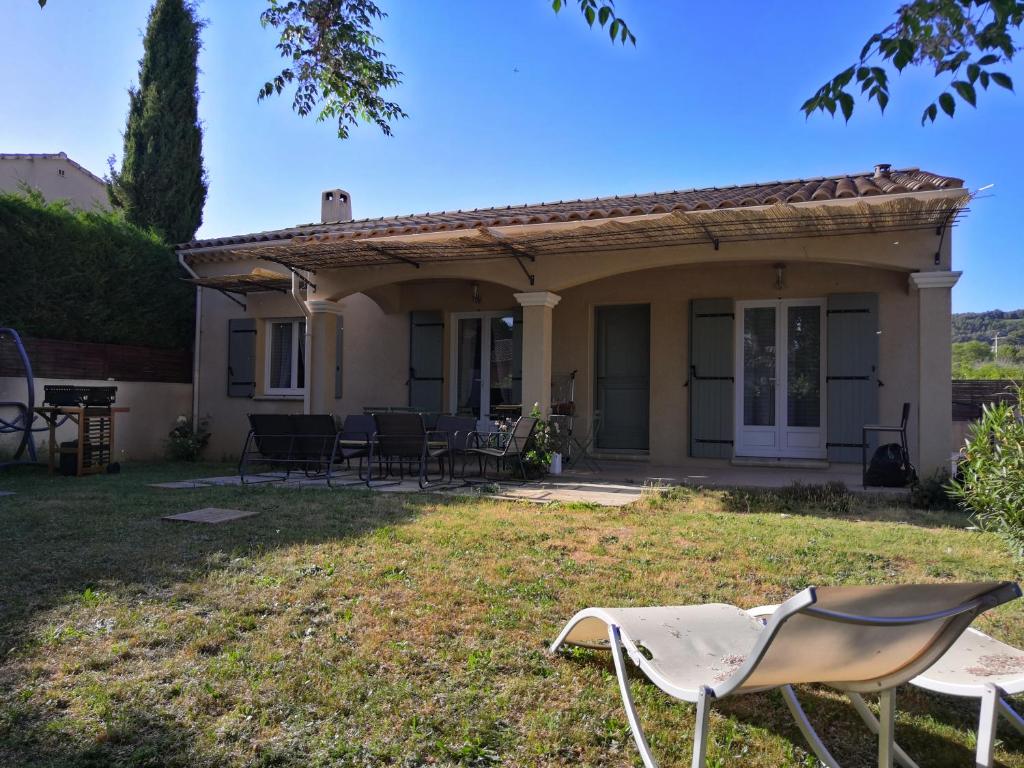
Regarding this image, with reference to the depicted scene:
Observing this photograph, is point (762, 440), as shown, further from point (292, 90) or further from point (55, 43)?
point (55, 43)

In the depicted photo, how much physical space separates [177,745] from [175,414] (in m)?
9.94

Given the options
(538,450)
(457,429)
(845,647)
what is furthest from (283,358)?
(845,647)

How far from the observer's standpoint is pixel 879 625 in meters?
1.55

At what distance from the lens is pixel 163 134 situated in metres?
14.9

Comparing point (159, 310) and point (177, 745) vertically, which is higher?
point (159, 310)

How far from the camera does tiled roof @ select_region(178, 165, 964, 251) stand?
6.25 metres

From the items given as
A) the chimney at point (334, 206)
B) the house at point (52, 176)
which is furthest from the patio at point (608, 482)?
the house at point (52, 176)

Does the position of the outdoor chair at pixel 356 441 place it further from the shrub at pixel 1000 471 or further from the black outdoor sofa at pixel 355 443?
the shrub at pixel 1000 471

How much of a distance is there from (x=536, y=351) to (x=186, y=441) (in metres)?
5.88

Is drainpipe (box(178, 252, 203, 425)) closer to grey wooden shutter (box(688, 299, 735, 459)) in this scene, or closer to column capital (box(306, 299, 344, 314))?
column capital (box(306, 299, 344, 314))

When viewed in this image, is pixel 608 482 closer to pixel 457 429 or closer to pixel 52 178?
pixel 457 429

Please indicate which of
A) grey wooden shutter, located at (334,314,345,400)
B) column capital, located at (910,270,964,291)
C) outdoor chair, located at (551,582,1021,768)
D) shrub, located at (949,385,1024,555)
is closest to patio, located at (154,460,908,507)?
shrub, located at (949,385,1024,555)

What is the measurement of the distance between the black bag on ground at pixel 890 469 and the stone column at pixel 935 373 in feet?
1.29

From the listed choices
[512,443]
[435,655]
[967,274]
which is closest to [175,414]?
[512,443]
